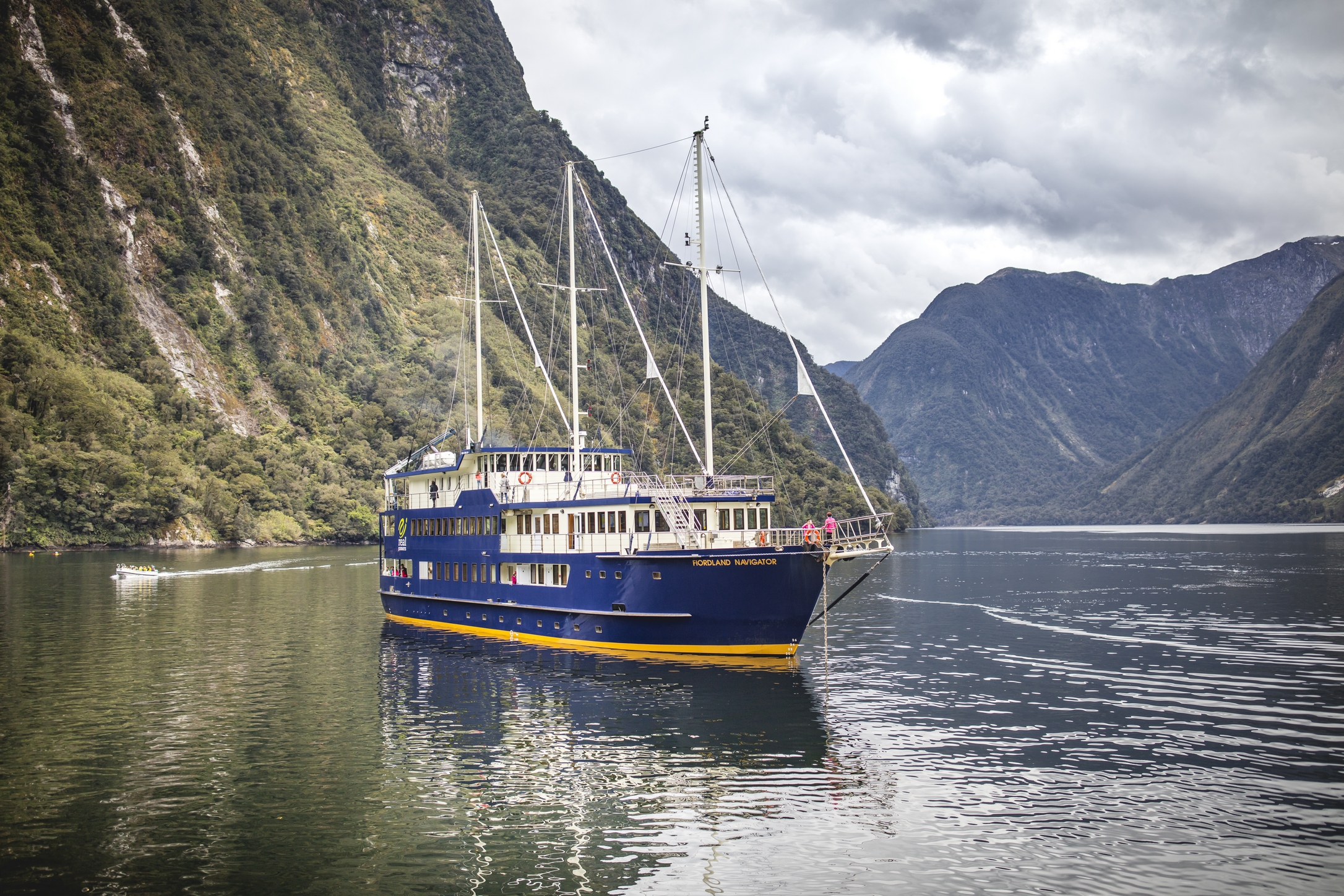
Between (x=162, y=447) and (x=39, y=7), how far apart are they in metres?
102

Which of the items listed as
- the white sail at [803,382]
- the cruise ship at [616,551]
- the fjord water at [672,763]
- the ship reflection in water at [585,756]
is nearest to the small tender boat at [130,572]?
the fjord water at [672,763]

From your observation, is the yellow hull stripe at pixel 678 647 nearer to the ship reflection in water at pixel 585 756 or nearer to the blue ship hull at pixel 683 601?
the blue ship hull at pixel 683 601

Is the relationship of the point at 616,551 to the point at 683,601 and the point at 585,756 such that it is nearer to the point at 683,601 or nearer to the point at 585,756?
the point at 683,601

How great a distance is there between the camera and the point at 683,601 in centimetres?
3884

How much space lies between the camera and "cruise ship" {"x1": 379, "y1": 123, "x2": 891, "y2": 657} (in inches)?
1512

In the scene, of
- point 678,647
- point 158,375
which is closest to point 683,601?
point 678,647

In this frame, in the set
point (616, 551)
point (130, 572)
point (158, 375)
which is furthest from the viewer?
point (158, 375)

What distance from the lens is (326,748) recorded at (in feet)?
90.2

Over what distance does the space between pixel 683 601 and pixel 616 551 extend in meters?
3.72

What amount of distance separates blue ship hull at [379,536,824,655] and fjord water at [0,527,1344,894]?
3.73 feet

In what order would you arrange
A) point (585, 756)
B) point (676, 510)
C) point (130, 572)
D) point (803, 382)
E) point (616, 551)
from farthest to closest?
point (130, 572), point (616, 551), point (676, 510), point (803, 382), point (585, 756)

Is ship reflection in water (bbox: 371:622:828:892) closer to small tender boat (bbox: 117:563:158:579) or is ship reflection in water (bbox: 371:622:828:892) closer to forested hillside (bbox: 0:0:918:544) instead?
small tender boat (bbox: 117:563:158:579)

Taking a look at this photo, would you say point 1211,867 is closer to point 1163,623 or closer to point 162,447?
point 1163,623

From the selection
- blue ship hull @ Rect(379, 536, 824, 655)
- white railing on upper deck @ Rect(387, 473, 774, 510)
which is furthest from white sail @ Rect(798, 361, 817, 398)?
blue ship hull @ Rect(379, 536, 824, 655)
